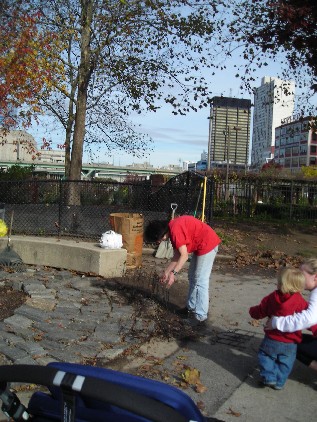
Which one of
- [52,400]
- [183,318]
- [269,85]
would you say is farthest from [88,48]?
[52,400]

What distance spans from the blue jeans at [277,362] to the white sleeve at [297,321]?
0.52ft

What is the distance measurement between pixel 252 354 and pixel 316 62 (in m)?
10.6

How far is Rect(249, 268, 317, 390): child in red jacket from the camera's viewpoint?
4.27 m

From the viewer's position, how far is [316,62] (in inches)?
535

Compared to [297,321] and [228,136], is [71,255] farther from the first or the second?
[228,136]

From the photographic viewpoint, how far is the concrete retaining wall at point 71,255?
25.4ft

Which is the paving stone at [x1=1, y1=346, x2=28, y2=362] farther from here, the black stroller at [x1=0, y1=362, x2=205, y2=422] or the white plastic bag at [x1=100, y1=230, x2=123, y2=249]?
the white plastic bag at [x1=100, y1=230, x2=123, y2=249]

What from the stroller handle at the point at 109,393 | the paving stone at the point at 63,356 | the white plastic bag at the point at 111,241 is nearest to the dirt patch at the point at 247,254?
the white plastic bag at the point at 111,241

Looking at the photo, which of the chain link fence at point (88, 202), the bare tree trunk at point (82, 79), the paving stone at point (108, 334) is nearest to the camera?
the paving stone at point (108, 334)

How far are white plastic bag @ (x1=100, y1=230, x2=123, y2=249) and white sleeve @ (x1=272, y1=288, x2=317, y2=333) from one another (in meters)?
4.07

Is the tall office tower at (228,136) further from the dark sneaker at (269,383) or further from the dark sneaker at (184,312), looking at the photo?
the dark sneaker at (269,383)

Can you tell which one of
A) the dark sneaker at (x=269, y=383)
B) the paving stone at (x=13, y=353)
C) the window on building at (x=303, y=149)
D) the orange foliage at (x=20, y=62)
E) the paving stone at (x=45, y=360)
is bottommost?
the dark sneaker at (x=269, y=383)

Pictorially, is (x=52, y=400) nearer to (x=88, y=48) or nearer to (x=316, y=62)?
(x=316, y=62)

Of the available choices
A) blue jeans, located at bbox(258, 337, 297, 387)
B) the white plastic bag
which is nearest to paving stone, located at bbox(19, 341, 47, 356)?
blue jeans, located at bbox(258, 337, 297, 387)
